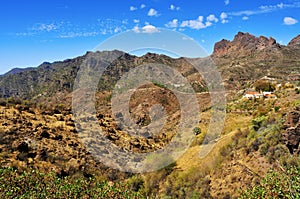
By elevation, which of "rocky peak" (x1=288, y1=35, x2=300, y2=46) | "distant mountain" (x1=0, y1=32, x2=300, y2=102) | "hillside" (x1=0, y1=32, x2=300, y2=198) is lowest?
"hillside" (x1=0, y1=32, x2=300, y2=198)

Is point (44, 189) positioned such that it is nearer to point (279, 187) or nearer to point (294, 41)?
point (279, 187)

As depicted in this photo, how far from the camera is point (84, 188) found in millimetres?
9469

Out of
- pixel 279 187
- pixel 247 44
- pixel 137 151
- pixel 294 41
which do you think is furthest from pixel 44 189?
pixel 247 44

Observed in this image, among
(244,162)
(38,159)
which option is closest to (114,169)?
(38,159)

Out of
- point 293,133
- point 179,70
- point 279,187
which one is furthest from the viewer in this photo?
point 179,70

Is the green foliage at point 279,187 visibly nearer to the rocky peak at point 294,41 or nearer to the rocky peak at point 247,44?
the rocky peak at point 247,44

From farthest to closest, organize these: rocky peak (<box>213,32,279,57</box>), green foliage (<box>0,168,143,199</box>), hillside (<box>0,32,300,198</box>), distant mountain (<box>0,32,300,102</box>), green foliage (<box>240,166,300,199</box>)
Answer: rocky peak (<box>213,32,279,57</box>)
distant mountain (<box>0,32,300,102</box>)
hillside (<box>0,32,300,198</box>)
green foliage (<box>0,168,143,199</box>)
green foliage (<box>240,166,300,199</box>)

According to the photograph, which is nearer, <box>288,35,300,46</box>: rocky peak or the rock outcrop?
the rock outcrop

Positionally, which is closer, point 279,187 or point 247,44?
point 279,187

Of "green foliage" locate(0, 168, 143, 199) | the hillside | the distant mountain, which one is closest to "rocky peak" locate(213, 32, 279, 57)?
the distant mountain

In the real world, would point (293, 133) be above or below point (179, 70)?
below

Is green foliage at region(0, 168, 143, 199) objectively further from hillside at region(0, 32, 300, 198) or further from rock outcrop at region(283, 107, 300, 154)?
rock outcrop at region(283, 107, 300, 154)

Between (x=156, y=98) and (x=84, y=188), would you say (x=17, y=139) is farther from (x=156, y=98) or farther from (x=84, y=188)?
(x=156, y=98)

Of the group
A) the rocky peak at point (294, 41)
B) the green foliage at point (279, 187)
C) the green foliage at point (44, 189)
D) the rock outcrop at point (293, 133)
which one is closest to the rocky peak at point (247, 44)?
the rocky peak at point (294, 41)
